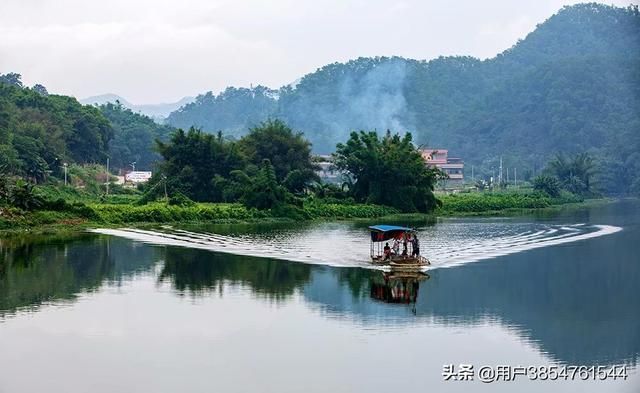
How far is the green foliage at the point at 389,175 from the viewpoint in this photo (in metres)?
53.3

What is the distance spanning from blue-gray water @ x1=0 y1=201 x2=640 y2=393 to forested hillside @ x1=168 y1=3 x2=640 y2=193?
71064 millimetres

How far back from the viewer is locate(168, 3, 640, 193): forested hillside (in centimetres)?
10850

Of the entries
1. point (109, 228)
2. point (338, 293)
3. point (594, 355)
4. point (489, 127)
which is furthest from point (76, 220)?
point (489, 127)

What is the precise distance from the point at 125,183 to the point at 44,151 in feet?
33.4

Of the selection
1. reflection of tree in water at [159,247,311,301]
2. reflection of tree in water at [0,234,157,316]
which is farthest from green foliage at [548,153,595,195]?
reflection of tree in water at [159,247,311,301]

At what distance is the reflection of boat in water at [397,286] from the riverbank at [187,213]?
15.3 metres

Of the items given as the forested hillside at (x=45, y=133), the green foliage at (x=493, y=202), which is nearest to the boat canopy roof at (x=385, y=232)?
the forested hillside at (x=45, y=133)

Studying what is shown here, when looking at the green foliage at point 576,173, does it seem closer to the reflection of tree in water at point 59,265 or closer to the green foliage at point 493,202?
the green foliage at point 493,202

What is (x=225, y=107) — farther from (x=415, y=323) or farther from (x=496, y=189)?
(x=415, y=323)

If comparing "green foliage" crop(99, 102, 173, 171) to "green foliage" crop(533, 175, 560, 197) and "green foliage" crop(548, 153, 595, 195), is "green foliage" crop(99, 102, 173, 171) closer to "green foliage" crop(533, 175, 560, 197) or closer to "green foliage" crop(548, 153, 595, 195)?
"green foliage" crop(533, 175, 560, 197)

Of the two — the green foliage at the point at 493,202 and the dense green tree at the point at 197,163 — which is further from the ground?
the dense green tree at the point at 197,163

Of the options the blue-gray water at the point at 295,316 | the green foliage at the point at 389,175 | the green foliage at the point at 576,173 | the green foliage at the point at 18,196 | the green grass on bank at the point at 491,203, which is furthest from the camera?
the green foliage at the point at 576,173

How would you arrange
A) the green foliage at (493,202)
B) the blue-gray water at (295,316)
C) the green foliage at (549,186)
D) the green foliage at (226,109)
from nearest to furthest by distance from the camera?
the blue-gray water at (295,316) < the green foliage at (493,202) < the green foliage at (549,186) < the green foliage at (226,109)

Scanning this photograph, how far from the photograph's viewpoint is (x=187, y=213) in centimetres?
4188
